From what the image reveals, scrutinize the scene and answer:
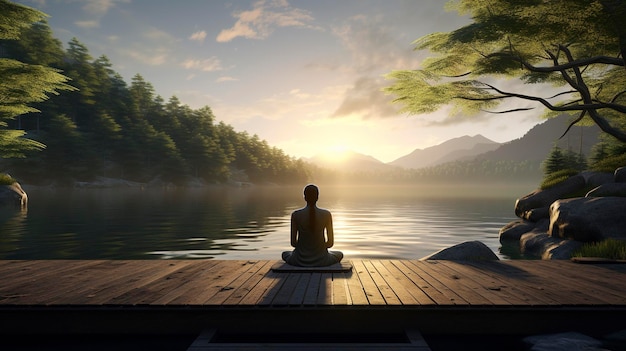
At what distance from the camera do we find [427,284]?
23.4 ft

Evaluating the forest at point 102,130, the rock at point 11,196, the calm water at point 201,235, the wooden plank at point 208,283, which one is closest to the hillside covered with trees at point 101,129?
the forest at point 102,130

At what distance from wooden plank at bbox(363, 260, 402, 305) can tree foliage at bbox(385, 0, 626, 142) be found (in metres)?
13.8

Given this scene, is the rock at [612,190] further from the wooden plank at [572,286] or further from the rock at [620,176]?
the wooden plank at [572,286]

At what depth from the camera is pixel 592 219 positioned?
13227 mm

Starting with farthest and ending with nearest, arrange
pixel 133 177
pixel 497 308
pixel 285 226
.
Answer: pixel 133 177 < pixel 285 226 < pixel 497 308

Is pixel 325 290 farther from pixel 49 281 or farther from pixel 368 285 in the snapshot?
pixel 49 281

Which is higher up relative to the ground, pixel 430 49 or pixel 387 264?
pixel 430 49

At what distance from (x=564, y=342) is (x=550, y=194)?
16426mm

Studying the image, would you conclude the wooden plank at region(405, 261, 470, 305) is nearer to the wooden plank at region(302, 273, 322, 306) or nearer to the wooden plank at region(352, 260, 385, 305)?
the wooden plank at region(352, 260, 385, 305)

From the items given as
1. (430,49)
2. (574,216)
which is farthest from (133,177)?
(574,216)

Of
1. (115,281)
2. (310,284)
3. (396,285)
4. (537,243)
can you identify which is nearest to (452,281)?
(396,285)

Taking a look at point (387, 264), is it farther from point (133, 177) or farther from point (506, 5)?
point (133, 177)

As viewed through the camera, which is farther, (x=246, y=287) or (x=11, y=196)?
(x=11, y=196)

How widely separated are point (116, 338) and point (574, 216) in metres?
13.5
